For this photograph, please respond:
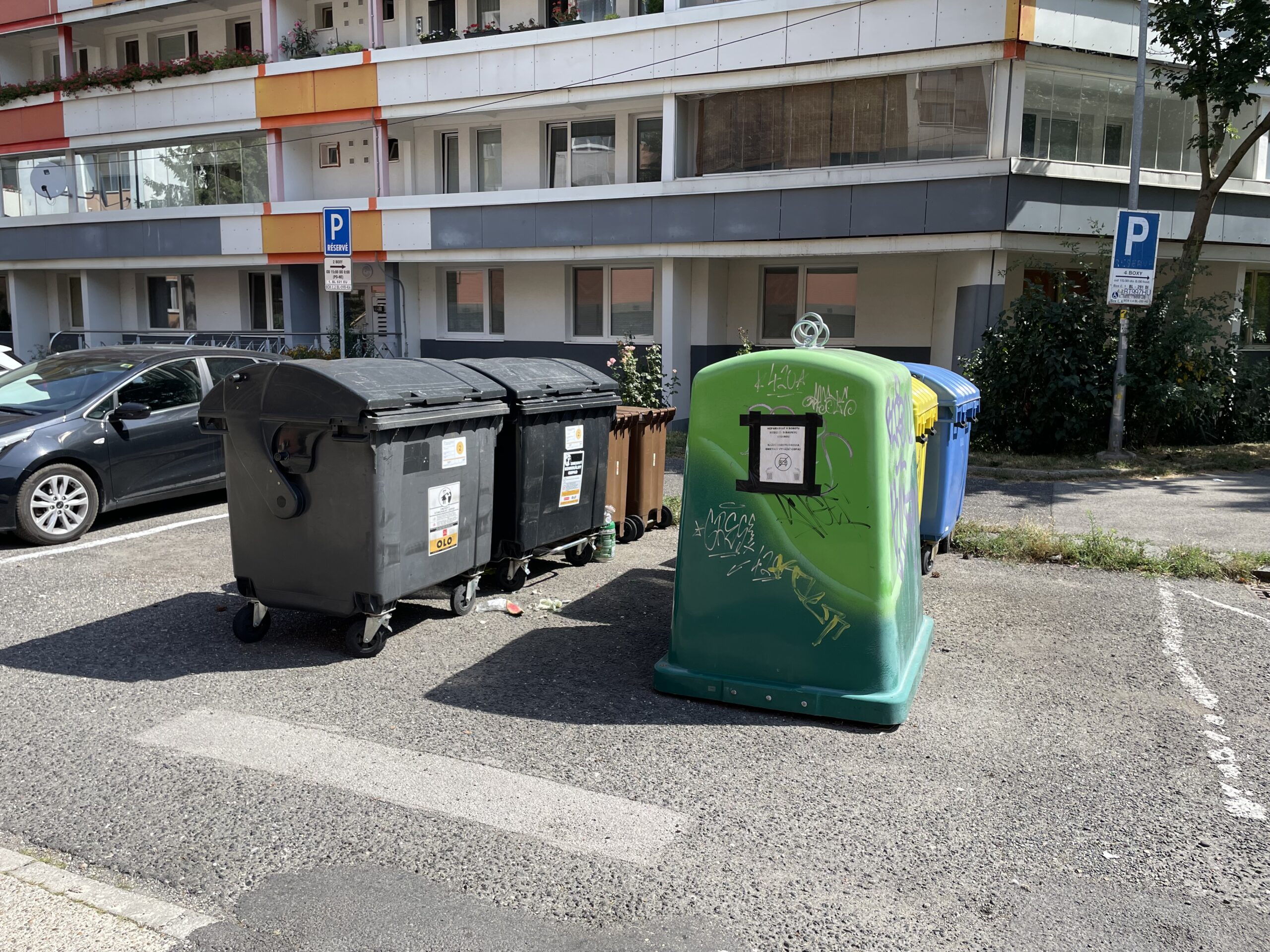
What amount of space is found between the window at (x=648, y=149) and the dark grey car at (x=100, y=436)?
1135 cm

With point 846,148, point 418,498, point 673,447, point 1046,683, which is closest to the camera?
point 1046,683

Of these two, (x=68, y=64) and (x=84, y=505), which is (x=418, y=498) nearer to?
(x=84, y=505)

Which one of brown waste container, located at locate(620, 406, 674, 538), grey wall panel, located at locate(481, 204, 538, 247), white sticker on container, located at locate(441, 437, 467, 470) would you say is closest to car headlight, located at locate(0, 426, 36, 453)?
white sticker on container, located at locate(441, 437, 467, 470)

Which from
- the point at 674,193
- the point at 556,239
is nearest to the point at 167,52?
the point at 556,239

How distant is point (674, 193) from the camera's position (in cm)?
1842

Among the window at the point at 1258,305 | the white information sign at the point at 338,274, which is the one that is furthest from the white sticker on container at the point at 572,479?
the window at the point at 1258,305

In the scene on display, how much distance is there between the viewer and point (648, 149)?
66.0 ft

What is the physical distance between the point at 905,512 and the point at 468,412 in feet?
8.82

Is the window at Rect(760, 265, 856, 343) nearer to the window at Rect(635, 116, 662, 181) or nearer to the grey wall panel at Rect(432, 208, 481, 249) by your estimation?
the window at Rect(635, 116, 662, 181)

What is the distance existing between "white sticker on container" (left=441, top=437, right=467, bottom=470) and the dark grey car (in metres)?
3.75

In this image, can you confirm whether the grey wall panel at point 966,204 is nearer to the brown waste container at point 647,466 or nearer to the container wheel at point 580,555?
the brown waste container at point 647,466

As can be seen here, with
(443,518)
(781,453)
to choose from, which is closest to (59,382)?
(443,518)

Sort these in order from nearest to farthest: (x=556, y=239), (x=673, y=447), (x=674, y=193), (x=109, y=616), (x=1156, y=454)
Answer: (x=109, y=616) → (x=1156, y=454) → (x=673, y=447) → (x=674, y=193) → (x=556, y=239)

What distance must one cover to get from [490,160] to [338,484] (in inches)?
689
